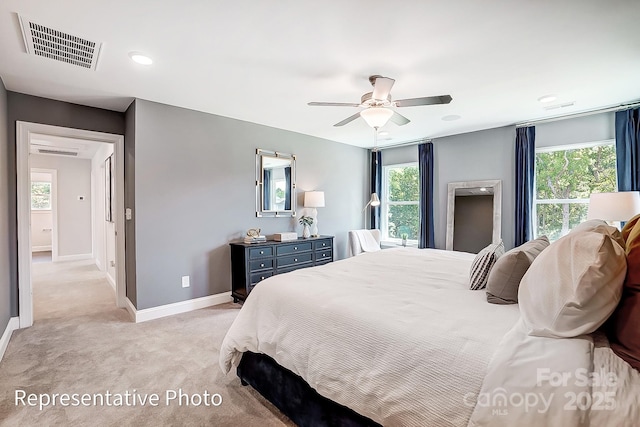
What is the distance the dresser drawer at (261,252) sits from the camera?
12.9 feet

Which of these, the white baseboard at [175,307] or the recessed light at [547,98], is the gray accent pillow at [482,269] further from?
the white baseboard at [175,307]

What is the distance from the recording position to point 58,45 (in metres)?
2.25

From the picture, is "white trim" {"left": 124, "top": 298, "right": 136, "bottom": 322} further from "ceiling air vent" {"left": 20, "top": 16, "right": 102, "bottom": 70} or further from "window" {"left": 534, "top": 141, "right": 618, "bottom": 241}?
"window" {"left": 534, "top": 141, "right": 618, "bottom": 241}

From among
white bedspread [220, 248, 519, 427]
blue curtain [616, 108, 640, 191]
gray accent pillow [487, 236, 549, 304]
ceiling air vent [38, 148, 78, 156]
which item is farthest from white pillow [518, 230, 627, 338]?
ceiling air vent [38, 148, 78, 156]

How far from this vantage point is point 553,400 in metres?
0.94

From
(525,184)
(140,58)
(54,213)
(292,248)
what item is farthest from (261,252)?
(54,213)

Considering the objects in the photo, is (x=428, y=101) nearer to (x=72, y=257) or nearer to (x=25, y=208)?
(x=25, y=208)

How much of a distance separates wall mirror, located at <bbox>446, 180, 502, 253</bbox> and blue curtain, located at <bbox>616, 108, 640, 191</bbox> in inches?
50.9

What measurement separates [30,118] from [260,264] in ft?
9.94

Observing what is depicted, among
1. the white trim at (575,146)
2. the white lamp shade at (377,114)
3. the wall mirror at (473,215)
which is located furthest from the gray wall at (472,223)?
the white lamp shade at (377,114)

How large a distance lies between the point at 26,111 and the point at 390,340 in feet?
14.2

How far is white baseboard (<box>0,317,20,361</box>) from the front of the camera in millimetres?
2641

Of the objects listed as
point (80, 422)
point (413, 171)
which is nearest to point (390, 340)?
point (80, 422)

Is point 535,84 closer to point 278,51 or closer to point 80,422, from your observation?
point 278,51
